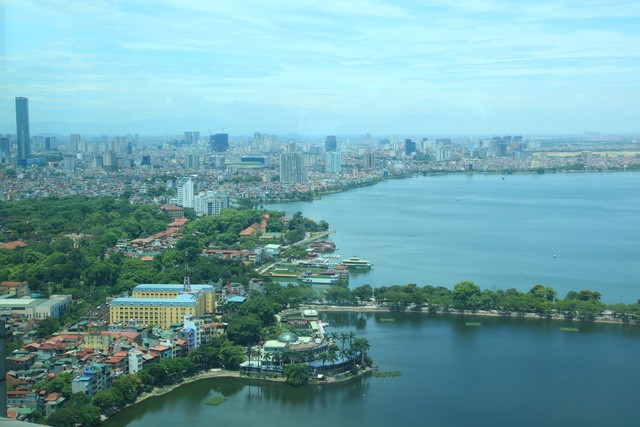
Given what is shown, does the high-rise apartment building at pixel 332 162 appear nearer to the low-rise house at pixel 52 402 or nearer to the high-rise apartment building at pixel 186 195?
the high-rise apartment building at pixel 186 195

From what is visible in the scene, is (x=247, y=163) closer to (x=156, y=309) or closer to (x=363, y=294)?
(x=363, y=294)

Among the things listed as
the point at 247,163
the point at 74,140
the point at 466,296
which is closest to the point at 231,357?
the point at 466,296

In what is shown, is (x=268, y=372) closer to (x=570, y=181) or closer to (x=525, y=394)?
(x=525, y=394)

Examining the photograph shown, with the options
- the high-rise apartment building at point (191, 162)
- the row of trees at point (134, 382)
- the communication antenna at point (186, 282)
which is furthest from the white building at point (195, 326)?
the high-rise apartment building at point (191, 162)

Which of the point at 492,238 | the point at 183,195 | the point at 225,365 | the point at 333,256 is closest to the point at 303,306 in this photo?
the point at 225,365

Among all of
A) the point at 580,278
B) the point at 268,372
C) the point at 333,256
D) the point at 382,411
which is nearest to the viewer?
the point at 382,411

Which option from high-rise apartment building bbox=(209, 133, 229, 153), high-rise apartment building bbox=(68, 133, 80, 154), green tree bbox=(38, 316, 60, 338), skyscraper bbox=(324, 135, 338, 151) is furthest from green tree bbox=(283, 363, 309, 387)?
high-rise apartment building bbox=(209, 133, 229, 153)
